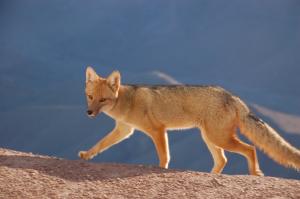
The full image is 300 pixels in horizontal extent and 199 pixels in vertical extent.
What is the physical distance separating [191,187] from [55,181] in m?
1.36

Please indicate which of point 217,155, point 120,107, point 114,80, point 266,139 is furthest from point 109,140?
point 266,139

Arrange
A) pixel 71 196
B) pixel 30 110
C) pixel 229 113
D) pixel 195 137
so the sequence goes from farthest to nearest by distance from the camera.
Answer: pixel 30 110 → pixel 195 137 → pixel 229 113 → pixel 71 196

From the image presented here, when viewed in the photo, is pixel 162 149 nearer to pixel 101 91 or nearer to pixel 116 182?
pixel 101 91

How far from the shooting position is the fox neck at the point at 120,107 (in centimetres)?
856

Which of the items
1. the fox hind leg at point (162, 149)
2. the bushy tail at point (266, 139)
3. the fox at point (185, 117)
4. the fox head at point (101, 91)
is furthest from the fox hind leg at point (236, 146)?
the fox head at point (101, 91)

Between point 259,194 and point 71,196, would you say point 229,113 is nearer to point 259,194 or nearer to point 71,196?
point 259,194

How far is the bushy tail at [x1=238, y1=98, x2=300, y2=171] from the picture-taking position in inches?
319

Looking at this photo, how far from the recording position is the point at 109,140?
8.59 meters

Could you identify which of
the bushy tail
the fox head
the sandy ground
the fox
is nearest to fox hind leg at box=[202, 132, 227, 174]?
the fox

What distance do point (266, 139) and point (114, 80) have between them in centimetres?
219

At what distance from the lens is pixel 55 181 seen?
6219 mm

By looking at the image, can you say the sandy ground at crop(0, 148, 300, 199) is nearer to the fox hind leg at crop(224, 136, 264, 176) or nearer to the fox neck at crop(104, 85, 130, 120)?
the fox hind leg at crop(224, 136, 264, 176)

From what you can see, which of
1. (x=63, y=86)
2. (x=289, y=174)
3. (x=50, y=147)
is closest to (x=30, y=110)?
(x=63, y=86)

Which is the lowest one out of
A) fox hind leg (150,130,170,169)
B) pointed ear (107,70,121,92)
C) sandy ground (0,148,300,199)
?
sandy ground (0,148,300,199)
